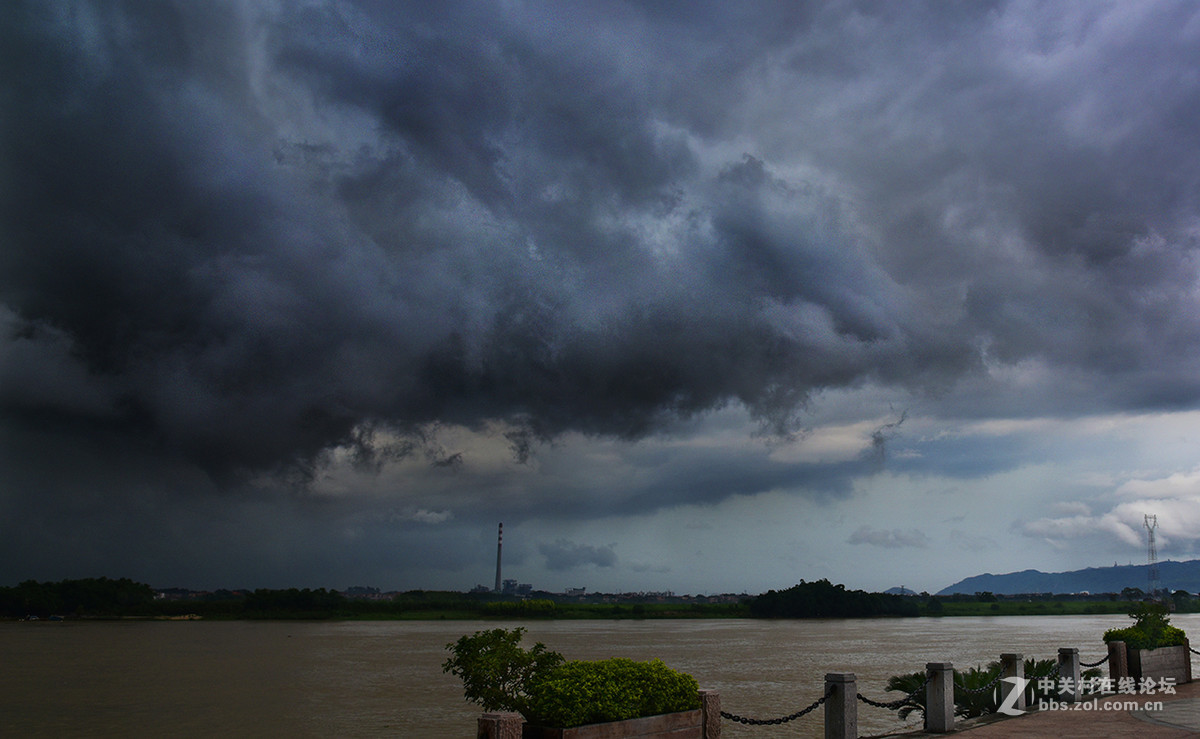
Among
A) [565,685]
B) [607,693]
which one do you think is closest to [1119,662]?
[607,693]

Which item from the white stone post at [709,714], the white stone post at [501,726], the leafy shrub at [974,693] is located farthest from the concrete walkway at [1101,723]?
the white stone post at [501,726]

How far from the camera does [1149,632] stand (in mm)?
21438

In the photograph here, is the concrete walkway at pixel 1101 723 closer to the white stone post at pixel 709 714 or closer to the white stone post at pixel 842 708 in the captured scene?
the white stone post at pixel 842 708

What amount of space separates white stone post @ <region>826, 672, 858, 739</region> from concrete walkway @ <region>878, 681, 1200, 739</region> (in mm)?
1925

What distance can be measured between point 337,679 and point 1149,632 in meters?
44.1

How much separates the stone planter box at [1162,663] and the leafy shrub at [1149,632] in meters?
0.15

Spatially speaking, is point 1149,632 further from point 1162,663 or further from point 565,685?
point 565,685

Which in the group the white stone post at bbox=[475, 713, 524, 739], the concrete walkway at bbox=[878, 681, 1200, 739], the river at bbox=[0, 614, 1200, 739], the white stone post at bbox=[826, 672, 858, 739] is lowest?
the river at bbox=[0, 614, 1200, 739]

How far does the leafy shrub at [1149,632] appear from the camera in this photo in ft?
69.5

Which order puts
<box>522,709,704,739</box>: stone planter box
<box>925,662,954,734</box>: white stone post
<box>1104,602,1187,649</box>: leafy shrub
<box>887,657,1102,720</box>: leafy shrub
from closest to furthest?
<box>522,709,704,739</box>: stone planter box → <box>925,662,954,734</box>: white stone post → <box>887,657,1102,720</box>: leafy shrub → <box>1104,602,1187,649</box>: leafy shrub

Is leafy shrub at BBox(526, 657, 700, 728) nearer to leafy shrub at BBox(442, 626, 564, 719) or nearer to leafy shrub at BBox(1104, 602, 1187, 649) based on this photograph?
leafy shrub at BBox(442, 626, 564, 719)

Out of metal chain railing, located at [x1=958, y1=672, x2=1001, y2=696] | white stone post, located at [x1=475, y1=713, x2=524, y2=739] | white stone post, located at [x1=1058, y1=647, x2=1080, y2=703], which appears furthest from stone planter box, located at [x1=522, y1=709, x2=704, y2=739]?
white stone post, located at [x1=1058, y1=647, x2=1080, y2=703]

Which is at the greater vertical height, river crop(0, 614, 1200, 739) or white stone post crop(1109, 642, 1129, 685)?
white stone post crop(1109, 642, 1129, 685)

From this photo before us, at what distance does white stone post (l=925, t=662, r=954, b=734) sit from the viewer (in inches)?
630
